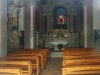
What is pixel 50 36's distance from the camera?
16719 millimetres

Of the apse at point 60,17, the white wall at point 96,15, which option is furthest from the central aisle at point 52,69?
the apse at point 60,17

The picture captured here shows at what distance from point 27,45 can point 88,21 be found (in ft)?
16.3

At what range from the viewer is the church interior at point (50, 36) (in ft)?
14.3

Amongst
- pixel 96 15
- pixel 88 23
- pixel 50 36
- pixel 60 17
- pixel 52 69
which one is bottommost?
pixel 52 69

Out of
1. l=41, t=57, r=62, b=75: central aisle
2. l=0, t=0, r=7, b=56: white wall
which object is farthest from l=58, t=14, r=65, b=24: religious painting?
l=0, t=0, r=7, b=56: white wall

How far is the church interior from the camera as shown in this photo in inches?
172

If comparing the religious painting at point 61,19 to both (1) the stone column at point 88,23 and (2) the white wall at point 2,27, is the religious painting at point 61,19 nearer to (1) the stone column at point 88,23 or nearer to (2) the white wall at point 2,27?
(1) the stone column at point 88,23

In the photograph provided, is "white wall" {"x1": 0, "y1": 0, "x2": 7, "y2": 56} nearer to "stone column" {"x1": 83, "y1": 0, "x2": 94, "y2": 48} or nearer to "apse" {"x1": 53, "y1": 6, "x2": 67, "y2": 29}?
"stone column" {"x1": 83, "y1": 0, "x2": 94, "y2": 48}

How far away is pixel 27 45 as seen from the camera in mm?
11891

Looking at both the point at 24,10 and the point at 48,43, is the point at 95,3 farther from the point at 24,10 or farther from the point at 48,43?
the point at 48,43

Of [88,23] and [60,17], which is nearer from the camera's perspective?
[88,23]

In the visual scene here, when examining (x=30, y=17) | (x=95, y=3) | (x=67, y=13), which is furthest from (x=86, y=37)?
(x=67, y=13)

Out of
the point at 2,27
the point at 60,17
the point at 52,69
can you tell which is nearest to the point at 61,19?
the point at 60,17

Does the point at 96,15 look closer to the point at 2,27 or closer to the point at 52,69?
the point at 52,69
